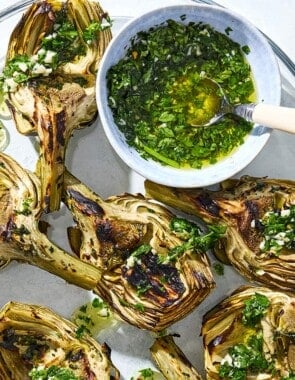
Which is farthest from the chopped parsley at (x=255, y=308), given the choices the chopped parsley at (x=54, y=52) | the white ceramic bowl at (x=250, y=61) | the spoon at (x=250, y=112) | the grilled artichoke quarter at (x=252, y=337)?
the chopped parsley at (x=54, y=52)

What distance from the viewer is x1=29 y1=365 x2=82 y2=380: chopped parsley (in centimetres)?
197

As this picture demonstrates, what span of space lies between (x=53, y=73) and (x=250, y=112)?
427 mm

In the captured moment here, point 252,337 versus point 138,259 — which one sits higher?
point 138,259

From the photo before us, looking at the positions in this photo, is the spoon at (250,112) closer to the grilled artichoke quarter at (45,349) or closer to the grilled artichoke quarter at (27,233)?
the grilled artichoke quarter at (27,233)

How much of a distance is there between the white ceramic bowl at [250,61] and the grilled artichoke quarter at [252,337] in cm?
29

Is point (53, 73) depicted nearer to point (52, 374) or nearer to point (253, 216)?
point (253, 216)

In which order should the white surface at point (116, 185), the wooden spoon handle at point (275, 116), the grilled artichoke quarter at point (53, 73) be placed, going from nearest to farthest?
the wooden spoon handle at point (275, 116), the grilled artichoke quarter at point (53, 73), the white surface at point (116, 185)

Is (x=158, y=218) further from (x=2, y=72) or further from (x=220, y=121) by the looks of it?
(x=2, y=72)

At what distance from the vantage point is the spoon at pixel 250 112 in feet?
5.91

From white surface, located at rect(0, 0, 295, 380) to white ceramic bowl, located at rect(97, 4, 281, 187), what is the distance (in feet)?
0.45

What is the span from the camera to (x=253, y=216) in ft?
6.47

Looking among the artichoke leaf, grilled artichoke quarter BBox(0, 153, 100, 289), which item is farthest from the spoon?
the artichoke leaf

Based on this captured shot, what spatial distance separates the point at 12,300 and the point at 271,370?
59 centimetres

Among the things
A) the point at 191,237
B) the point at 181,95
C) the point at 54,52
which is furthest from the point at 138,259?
the point at 54,52
